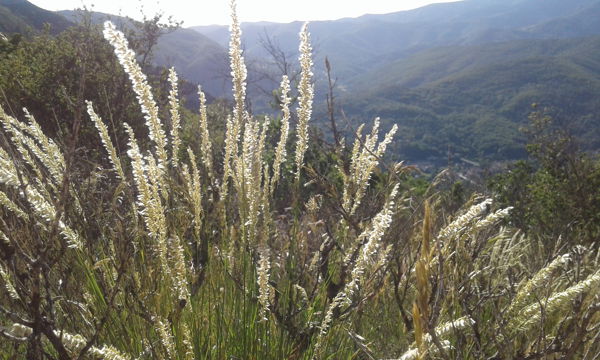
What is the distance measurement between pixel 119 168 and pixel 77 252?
Answer: 331 millimetres

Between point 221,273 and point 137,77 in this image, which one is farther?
point 221,273

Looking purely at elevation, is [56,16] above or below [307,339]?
above

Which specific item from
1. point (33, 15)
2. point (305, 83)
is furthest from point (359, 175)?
point (33, 15)

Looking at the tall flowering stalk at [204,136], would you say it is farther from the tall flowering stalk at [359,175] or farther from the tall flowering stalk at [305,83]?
the tall flowering stalk at [359,175]

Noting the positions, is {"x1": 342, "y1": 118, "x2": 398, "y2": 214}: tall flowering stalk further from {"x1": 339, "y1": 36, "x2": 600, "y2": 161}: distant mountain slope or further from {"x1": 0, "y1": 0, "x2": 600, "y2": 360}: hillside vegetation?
{"x1": 339, "y1": 36, "x2": 600, "y2": 161}: distant mountain slope

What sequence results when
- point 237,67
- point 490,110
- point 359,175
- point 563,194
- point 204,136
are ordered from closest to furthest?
point 237,67
point 359,175
point 204,136
point 563,194
point 490,110

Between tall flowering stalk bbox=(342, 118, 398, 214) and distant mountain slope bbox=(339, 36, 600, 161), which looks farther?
distant mountain slope bbox=(339, 36, 600, 161)

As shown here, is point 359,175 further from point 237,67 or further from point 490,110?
point 490,110

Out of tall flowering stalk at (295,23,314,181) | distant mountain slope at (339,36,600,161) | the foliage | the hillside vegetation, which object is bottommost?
distant mountain slope at (339,36,600,161)

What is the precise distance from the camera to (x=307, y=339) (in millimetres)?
1694

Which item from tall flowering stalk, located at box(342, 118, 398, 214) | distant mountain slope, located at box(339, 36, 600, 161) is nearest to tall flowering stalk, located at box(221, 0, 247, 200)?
tall flowering stalk, located at box(342, 118, 398, 214)

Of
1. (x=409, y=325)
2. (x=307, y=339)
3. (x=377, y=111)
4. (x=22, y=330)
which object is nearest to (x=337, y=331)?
(x=307, y=339)

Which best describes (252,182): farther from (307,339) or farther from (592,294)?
(592,294)

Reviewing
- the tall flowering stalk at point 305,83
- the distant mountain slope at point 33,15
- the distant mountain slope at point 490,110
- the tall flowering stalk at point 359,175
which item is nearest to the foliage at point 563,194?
the tall flowering stalk at point 359,175
